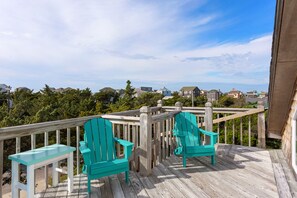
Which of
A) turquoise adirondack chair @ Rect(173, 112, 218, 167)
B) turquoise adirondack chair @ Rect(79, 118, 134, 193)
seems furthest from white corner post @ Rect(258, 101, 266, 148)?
turquoise adirondack chair @ Rect(79, 118, 134, 193)

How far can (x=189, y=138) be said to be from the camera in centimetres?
367

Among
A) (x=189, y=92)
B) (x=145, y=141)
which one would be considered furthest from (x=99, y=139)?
(x=189, y=92)

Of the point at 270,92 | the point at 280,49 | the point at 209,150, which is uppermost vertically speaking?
the point at 280,49

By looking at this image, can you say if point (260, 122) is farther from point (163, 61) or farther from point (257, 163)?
point (163, 61)

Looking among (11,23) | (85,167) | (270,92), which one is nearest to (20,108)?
(11,23)

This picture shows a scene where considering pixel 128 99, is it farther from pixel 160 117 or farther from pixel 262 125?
pixel 160 117

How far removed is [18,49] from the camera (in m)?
6.12

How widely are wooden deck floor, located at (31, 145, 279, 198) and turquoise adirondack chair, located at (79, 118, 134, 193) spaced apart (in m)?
0.24

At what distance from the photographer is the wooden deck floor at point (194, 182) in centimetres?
248

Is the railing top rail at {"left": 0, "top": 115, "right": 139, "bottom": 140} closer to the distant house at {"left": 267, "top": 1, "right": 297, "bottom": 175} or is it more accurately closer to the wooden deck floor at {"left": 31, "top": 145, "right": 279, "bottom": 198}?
the wooden deck floor at {"left": 31, "top": 145, "right": 279, "bottom": 198}

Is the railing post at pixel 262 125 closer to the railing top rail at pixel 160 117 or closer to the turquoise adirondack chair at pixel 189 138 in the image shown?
the turquoise adirondack chair at pixel 189 138

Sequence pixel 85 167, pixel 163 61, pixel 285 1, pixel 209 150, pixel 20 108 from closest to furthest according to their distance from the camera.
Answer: pixel 285 1, pixel 85 167, pixel 209 150, pixel 163 61, pixel 20 108

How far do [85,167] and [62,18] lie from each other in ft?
13.9

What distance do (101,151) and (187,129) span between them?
1669mm
